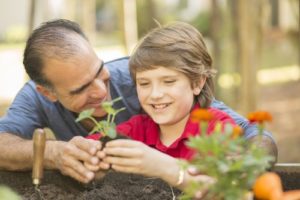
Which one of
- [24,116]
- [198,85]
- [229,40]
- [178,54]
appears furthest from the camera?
[229,40]

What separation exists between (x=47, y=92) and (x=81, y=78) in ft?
0.88

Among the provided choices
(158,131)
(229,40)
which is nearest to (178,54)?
(158,131)

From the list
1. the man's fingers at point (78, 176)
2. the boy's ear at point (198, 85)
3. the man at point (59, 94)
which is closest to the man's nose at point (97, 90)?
the man at point (59, 94)

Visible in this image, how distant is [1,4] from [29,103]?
23.5 meters

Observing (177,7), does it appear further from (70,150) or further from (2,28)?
(70,150)

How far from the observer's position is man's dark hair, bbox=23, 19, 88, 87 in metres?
2.79

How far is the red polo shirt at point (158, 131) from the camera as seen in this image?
2.52 m

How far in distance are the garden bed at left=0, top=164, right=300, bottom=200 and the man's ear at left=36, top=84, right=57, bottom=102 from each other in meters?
0.53

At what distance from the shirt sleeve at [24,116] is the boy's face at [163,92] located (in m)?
0.81

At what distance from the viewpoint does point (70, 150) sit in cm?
224

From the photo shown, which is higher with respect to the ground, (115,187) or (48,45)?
(48,45)

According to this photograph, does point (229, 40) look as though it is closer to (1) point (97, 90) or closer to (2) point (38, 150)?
(1) point (97, 90)

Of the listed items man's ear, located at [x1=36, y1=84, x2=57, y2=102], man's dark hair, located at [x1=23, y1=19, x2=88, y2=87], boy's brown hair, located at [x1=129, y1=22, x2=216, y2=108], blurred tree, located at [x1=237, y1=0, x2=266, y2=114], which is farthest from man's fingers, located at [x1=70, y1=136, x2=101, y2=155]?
blurred tree, located at [x1=237, y1=0, x2=266, y2=114]

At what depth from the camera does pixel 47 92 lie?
2.99 meters
